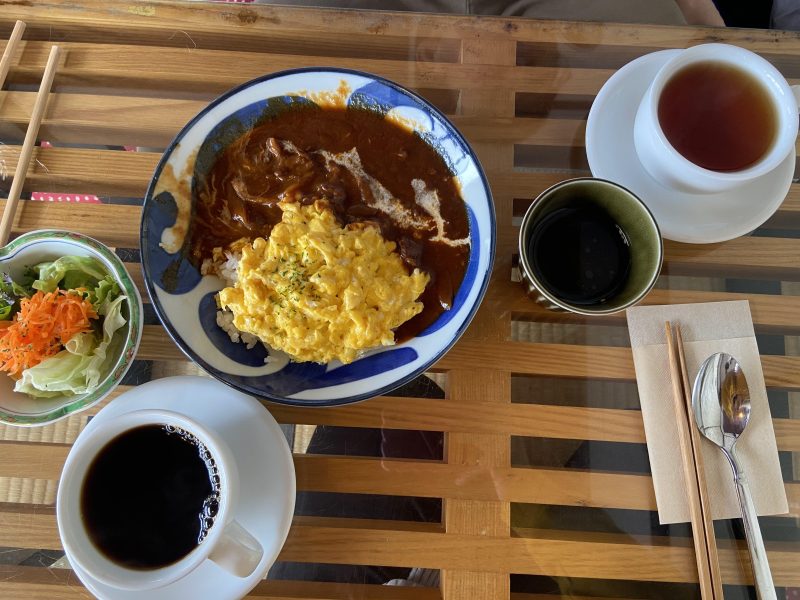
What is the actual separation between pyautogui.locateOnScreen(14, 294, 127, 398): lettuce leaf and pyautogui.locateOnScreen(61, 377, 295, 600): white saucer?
0.08 metres

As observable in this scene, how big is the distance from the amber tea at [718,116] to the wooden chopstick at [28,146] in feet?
4.93

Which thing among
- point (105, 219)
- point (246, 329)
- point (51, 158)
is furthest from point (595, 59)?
point (51, 158)

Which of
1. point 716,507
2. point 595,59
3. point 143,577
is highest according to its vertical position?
point 595,59

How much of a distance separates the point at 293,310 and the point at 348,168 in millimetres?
387

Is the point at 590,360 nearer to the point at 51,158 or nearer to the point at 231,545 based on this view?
the point at 231,545

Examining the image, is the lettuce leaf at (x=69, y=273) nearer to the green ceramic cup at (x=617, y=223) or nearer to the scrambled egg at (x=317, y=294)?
the scrambled egg at (x=317, y=294)

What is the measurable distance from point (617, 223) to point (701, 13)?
42.5 inches

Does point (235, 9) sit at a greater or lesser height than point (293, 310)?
greater

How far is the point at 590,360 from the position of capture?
1.30 m

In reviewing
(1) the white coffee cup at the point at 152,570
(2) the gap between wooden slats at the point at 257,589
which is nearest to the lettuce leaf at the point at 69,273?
(1) the white coffee cup at the point at 152,570

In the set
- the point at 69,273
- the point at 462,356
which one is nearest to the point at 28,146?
the point at 69,273

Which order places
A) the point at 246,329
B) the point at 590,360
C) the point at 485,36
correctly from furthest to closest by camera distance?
the point at 485,36 < the point at 590,360 < the point at 246,329

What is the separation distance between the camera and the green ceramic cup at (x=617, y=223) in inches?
44.6

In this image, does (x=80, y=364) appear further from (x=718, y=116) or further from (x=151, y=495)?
(x=718, y=116)
